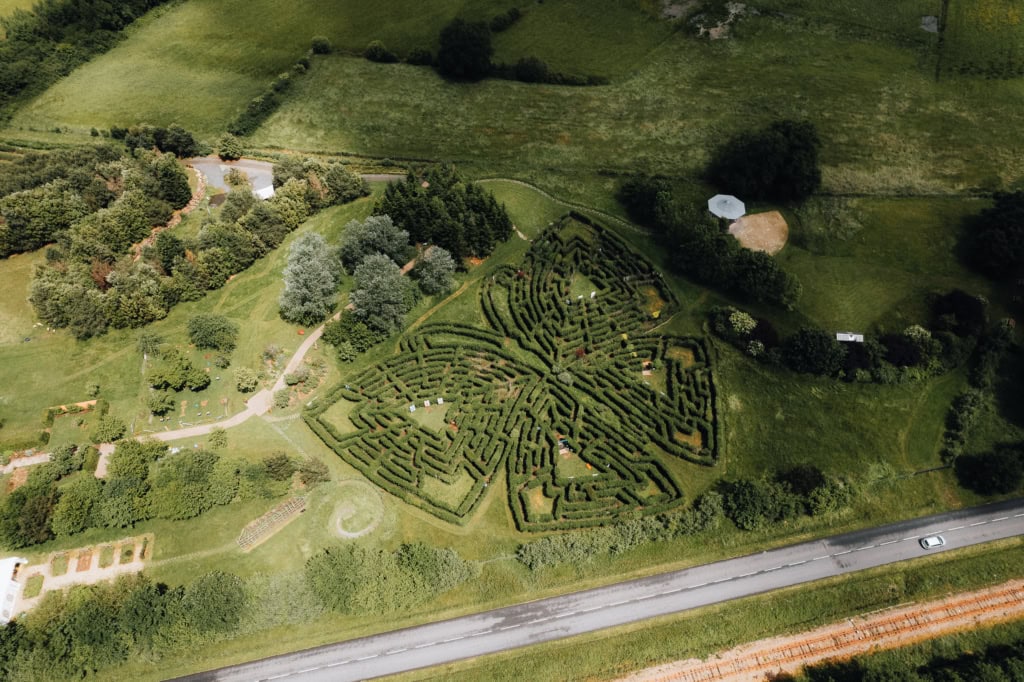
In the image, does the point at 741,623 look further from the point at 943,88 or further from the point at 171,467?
the point at 943,88

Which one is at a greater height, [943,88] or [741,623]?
[943,88]

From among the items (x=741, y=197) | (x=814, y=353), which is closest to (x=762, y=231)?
(x=741, y=197)

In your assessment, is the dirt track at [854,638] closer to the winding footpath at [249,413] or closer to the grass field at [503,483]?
the grass field at [503,483]

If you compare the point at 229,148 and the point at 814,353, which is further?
the point at 229,148

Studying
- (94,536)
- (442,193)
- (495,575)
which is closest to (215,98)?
(442,193)

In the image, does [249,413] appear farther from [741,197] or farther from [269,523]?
[741,197]

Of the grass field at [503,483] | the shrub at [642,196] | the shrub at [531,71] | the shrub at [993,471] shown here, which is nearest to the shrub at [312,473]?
the grass field at [503,483]

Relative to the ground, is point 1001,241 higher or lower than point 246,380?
lower
